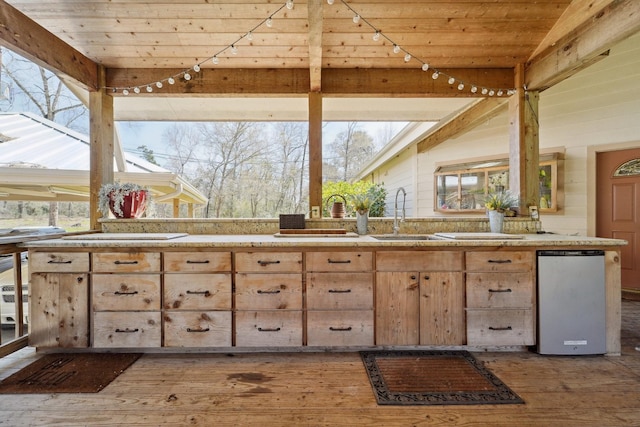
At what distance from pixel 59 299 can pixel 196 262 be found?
109 cm

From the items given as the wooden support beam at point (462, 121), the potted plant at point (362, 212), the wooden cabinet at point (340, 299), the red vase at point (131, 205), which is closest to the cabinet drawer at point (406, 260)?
the wooden cabinet at point (340, 299)

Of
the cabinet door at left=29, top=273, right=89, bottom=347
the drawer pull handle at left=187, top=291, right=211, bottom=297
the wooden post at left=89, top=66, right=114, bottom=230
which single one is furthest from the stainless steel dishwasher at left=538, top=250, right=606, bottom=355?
the wooden post at left=89, top=66, right=114, bottom=230

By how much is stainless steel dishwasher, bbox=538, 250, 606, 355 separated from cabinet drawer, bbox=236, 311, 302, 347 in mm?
1913

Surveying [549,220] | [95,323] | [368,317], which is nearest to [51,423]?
[95,323]

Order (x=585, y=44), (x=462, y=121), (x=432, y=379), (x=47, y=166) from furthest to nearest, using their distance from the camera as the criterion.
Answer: (x=462, y=121) < (x=47, y=166) < (x=585, y=44) < (x=432, y=379)

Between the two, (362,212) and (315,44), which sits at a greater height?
(315,44)

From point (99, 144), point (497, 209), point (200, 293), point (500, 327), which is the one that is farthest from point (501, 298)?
point (99, 144)

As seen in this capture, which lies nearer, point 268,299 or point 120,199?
point 268,299

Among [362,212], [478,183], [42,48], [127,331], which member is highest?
[42,48]

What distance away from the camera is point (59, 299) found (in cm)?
236

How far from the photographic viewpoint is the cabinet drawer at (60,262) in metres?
2.36

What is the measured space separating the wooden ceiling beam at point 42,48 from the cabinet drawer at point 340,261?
2729mm

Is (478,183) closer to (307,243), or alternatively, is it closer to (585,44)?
(585,44)

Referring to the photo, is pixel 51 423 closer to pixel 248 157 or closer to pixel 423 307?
pixel 423 307
